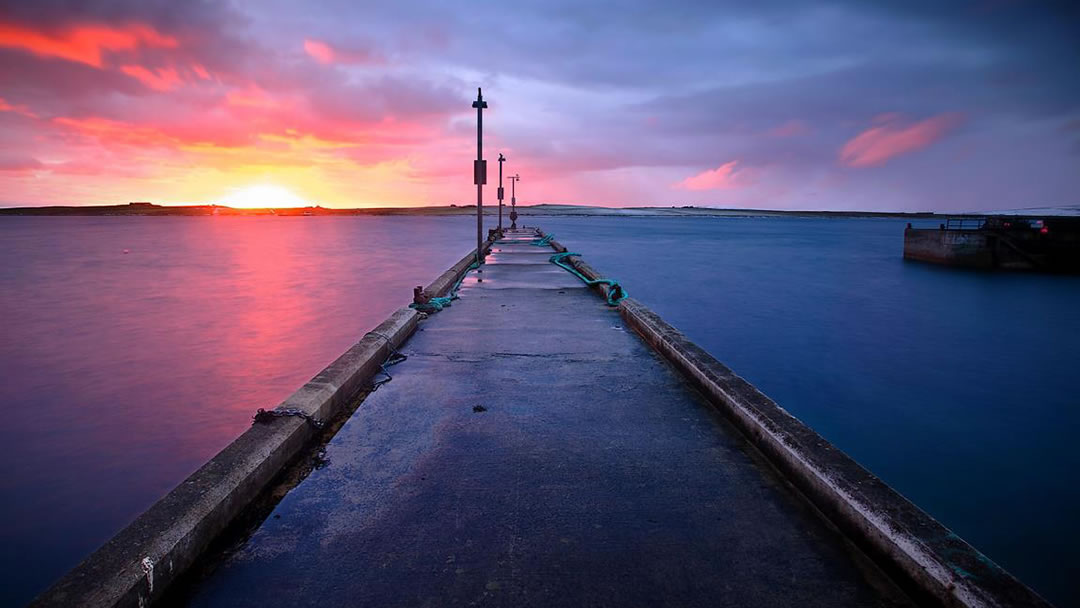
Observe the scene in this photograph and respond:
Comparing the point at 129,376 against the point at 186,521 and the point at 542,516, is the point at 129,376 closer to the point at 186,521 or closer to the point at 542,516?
the point at 186,521

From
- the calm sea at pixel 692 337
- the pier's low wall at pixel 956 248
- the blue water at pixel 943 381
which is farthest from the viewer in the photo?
the pier's low wall at pixel 956 248

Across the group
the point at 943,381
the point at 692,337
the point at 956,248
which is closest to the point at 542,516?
the point at 943,381

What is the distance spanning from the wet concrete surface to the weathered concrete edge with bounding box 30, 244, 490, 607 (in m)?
0.19

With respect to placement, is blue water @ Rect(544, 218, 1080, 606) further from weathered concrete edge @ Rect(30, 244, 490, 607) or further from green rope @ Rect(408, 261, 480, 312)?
weathered concrete edge @ Rect(30, 244, 490, 607)

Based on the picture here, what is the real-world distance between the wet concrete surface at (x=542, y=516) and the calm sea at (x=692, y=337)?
7.82ft

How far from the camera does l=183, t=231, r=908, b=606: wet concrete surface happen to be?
2506 millimetres

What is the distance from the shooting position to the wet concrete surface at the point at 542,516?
251 cm

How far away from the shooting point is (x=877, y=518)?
275 centimetres

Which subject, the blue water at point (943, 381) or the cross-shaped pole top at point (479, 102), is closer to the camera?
the blue water at point (943, 381)

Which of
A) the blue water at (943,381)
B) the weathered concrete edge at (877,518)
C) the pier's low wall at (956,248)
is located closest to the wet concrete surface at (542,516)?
the weathered concrete edge at (877,518)

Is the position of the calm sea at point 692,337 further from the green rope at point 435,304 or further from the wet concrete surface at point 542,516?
the wet concrete surface at point 542,516

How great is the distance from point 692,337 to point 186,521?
11988mm

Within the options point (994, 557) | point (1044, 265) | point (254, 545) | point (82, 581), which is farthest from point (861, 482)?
point (1044, 265)

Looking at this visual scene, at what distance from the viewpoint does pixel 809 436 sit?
12.0ft
